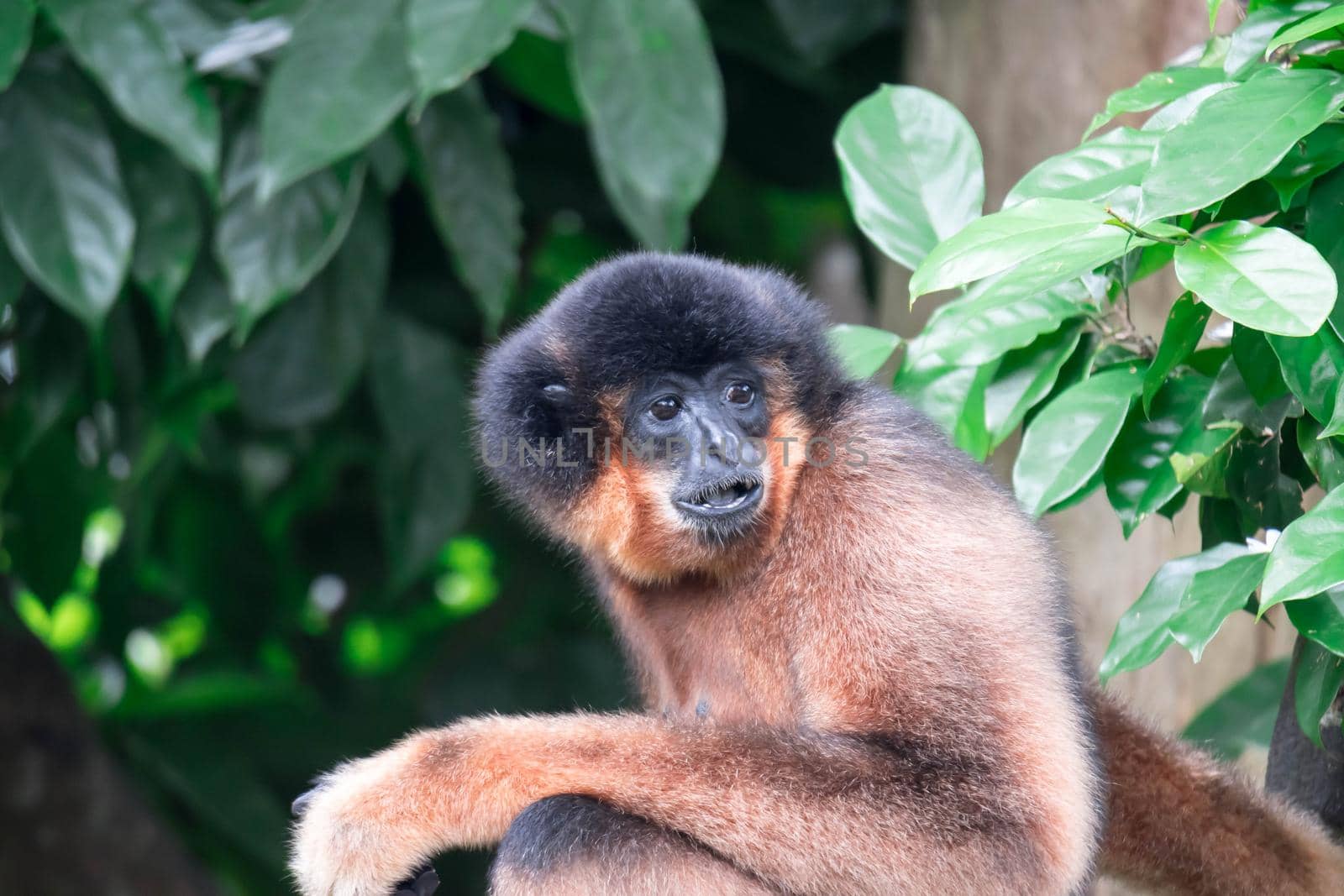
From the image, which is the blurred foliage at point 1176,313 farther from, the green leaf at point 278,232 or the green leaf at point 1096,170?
the green leaf at point 278,232

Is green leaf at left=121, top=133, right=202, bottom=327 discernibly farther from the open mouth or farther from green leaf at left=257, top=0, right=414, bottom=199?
the open mouth

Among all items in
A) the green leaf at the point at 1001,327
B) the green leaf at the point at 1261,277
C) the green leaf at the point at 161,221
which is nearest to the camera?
the green leaf at the point at 1261,277

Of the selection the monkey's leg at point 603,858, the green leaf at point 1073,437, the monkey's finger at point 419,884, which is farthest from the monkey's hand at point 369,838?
the green leaf at point 1073,437

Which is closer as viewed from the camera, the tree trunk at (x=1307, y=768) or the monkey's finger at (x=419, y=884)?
the monkey's finger at (x=419, y=884)

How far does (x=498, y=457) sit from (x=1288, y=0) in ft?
5.82

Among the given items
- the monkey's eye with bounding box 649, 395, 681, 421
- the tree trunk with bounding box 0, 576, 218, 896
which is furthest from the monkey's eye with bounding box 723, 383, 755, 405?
the tree trunk with bounding box 0, 576, 218, 896

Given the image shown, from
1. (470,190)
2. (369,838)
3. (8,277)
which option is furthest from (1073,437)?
(8,277)

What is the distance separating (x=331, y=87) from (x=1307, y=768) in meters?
2.78

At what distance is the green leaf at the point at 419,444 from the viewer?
14.5ft

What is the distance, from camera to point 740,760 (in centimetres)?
223

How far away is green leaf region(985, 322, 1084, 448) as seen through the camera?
2508mm

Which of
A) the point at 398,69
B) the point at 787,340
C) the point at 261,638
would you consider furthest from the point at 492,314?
the point at 261,638

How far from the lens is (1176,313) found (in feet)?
6.68

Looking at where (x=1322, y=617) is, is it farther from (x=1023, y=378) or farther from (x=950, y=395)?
(x=950, y=395)
